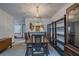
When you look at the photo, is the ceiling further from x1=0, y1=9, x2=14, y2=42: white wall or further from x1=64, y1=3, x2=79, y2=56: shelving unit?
x1=64, y1=3, x2=79, y2=56: shelving unit

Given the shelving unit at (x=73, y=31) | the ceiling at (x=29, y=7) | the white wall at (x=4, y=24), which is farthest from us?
the white wall at (x=4, y=24)

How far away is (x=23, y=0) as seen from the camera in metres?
1.25

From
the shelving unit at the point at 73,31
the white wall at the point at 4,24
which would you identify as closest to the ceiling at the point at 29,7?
the white wall at the point at 4,24

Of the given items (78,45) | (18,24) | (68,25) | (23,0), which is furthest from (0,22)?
(18,24)

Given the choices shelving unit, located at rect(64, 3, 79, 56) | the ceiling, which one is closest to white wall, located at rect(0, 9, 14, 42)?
the ceiling

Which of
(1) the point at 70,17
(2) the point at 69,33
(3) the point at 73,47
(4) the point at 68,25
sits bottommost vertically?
(3) the point at 73,47

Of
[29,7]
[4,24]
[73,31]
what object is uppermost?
[29,7]

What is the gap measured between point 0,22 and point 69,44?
4787mm

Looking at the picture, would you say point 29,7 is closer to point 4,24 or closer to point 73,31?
point 4,24

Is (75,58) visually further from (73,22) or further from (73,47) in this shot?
(73,22)

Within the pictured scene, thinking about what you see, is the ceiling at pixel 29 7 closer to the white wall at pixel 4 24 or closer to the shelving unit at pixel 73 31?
the white wall at pixel 4 24

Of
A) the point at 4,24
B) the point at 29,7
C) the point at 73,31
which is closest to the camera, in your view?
the point at 73,31

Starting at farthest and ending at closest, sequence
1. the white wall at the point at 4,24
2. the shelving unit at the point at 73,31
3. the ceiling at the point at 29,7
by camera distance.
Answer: the white wall at the point at 4,24, the ceiling at the point at 29,7, the shelving unit at the point at 73,31

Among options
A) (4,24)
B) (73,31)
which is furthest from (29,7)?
(73,31)
